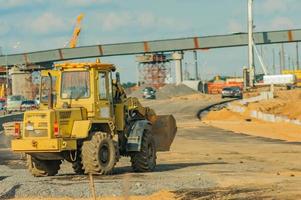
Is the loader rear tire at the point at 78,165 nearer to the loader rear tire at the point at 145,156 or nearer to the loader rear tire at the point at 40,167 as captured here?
the loader rear tire at the point at 40,167

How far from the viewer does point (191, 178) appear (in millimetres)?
16578

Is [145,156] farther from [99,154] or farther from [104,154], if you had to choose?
[99,154]

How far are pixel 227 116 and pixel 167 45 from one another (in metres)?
46.1

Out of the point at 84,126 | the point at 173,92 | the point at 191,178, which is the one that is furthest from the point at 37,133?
the point at 173,92

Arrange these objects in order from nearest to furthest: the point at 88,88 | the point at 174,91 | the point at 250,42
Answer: the point at 88,88 → the point at 250,42 → the point at 174,91

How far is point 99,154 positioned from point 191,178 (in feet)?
7.43

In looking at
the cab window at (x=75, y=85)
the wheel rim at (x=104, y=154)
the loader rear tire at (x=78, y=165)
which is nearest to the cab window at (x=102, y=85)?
the cab window at (x=75, y=85)

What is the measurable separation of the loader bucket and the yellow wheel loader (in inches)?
20.5

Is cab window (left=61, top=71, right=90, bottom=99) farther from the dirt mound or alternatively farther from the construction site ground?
the dirt mound

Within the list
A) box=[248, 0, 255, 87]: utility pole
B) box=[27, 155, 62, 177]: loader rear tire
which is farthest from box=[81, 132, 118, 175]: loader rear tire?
box=[248, 0, 255, 87]: utility pole

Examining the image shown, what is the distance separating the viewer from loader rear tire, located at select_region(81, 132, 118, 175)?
17031 mm

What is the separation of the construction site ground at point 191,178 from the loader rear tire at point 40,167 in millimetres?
295

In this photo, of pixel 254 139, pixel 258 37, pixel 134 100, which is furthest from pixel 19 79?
pixel 134 100

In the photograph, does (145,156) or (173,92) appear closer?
(145,156)
